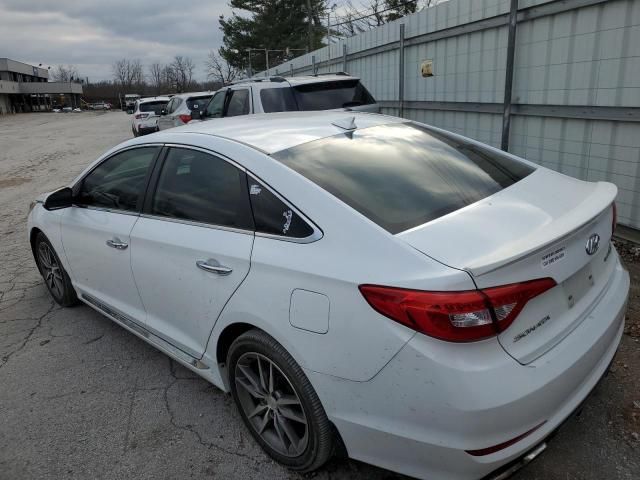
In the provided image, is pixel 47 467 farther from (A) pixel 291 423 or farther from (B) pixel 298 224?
(B) pixel 298 224

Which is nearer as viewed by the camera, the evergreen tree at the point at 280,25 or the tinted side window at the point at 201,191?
the tinted side window at the point at 201,191

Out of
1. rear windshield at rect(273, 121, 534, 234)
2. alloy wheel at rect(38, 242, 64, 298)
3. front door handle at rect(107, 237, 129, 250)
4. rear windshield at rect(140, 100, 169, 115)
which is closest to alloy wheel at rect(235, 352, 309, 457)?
rear windshield at rect(273, 121, 534, 234)

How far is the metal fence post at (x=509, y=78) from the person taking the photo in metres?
5.73

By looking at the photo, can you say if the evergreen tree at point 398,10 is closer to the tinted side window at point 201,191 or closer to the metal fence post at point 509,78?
the metal fence post at point 509,78

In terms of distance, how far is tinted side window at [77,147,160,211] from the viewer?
10.9ft

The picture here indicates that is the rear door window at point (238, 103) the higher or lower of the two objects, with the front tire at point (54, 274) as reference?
higher

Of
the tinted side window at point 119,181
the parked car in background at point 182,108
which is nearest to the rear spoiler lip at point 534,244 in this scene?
the tinted side window at point 119,181

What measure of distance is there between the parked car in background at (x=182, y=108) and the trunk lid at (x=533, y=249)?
513 inches

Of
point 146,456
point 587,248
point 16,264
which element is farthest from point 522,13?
point 16,264

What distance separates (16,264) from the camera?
19.3 feet

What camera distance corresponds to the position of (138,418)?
117 inches

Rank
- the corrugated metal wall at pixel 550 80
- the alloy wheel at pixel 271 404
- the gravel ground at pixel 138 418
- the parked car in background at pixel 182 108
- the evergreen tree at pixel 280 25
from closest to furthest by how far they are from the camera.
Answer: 1. the alloy wheel at pixel 271 404
2. the gravel ground at pixel 138 418
3. the corrugated metal wall at pixel 550 80
4. the parked car in background at pixel 182 108
5. the evergreen tree at pixel 280 25

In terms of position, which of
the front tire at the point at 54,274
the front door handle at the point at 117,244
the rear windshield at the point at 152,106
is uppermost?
the rear windshield at the point at 152,106

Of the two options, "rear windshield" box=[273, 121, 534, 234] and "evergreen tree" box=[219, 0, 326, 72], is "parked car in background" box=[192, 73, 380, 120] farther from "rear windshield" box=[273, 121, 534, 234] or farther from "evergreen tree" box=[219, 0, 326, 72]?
"evergreen tree" box=[219, 0, 326, 72]
